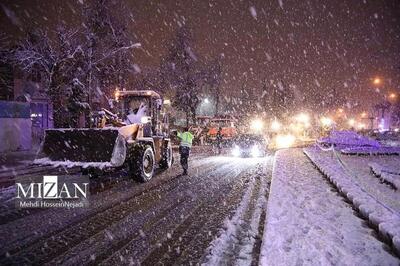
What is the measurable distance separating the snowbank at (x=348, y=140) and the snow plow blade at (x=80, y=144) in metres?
22.0

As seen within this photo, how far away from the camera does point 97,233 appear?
6.20 m

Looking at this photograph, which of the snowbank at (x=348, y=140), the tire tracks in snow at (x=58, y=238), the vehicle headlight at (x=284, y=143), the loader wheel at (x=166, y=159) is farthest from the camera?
the vehicle headlight at (x=284, y=143)

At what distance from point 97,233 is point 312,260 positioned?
11.9 ft

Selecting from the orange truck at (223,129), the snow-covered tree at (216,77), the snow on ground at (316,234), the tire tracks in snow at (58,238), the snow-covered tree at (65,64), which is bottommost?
the tire tracks in snow at (58,238)

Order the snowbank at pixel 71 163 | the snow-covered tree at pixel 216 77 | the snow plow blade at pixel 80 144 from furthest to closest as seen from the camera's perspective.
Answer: the snow-covered tree at pixel 216 77
the snow plow blade at pixel 80 144
the snowbank at pixel 71 163

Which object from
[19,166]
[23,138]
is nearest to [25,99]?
[23,138]

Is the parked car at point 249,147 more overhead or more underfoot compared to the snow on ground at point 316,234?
more overhead

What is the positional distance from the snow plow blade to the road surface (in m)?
1.10

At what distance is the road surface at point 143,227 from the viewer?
17.0ft

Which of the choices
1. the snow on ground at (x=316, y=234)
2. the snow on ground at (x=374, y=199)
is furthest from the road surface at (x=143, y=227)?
the snow on ground at (x=374, y=199)

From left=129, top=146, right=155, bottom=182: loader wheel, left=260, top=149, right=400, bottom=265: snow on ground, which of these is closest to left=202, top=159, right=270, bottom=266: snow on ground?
left=260, top=149, right=400, bottom=265: snow on ground

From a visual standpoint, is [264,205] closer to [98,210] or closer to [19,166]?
[98,210]

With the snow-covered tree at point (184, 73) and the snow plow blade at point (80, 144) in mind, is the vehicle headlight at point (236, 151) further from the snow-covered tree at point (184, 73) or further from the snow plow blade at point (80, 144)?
the snow-covered tree at point (184, 73)

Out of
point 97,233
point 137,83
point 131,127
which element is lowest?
point 97,233
